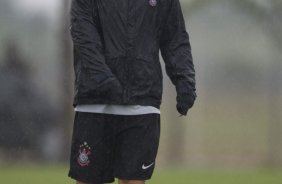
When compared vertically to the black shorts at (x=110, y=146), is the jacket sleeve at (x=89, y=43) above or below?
above

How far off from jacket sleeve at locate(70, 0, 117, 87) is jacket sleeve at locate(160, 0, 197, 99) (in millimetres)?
263

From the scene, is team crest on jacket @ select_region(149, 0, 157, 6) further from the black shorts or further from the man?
the black shorts

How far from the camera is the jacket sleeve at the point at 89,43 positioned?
223 cm

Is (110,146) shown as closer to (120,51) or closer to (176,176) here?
(120,51)

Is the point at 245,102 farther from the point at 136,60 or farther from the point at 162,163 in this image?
the point at 136,60

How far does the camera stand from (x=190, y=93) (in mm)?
2379

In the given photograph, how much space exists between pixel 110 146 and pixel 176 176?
2160 mm

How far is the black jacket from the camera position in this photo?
2.28m

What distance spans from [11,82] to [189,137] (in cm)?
119

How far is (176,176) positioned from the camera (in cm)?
443

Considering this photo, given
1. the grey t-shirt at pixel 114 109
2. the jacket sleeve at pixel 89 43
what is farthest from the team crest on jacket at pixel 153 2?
the grey t-shirt at pixel 114 109

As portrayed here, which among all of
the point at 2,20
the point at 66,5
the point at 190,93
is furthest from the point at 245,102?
the point at 190,93

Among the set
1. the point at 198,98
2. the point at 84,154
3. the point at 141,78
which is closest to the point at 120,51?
the point at 141,78

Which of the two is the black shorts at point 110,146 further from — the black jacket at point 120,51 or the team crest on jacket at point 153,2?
the team crest on jacket at point 153,2
